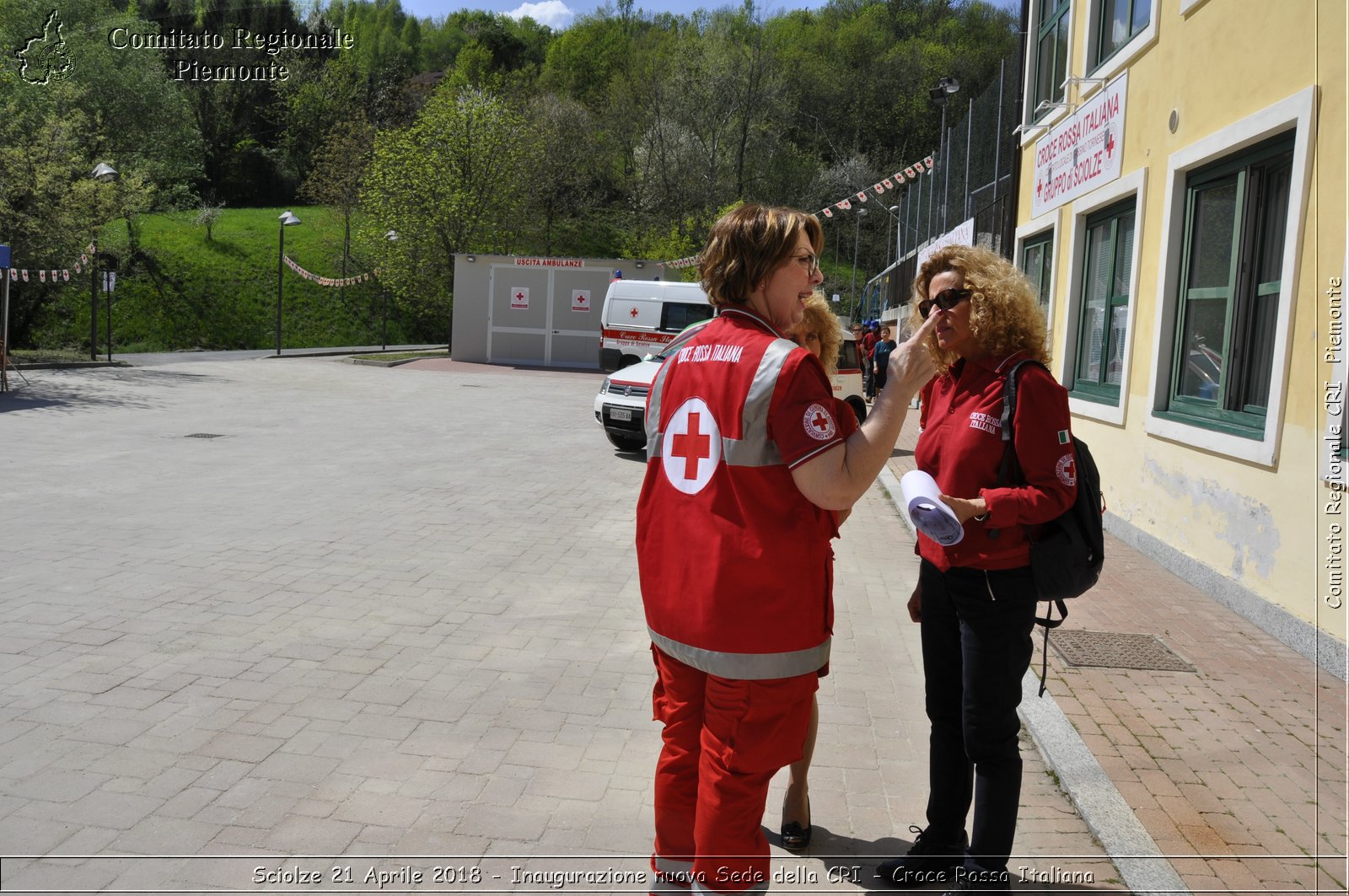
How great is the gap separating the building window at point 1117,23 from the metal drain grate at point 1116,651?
580 centimetres

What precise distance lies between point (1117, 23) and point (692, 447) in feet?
→ 32.0

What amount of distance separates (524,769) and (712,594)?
1965 millimetres

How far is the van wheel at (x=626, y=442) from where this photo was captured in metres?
13.9

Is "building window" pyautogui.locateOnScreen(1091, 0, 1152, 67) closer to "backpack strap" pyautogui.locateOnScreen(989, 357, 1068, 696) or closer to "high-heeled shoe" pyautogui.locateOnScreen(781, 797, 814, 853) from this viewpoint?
"backpack strap" pyautogui.locateOnScreen(989, 357, 1068, 696)

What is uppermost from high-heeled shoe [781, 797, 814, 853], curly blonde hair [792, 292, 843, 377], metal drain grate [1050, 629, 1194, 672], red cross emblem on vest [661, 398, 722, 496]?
curly blonde hair [792, 292, 843, 377]

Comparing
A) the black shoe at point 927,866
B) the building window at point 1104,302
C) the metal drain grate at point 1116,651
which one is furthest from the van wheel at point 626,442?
the black shoe at point 927,866

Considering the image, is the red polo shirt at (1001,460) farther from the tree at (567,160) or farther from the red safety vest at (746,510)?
the tree at (567,160)

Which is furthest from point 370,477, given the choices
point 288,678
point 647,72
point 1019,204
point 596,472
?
point 647,72

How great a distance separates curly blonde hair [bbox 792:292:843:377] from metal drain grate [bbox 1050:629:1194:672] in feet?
8.69

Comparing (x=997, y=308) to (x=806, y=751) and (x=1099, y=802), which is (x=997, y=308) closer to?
(x=806, y=751)

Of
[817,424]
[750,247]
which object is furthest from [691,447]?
[750,247]

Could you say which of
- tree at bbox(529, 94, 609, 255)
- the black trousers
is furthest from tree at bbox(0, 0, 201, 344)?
the black trousers

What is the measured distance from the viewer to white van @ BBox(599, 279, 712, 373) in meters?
26.1

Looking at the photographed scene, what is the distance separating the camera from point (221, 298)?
42.1 m
